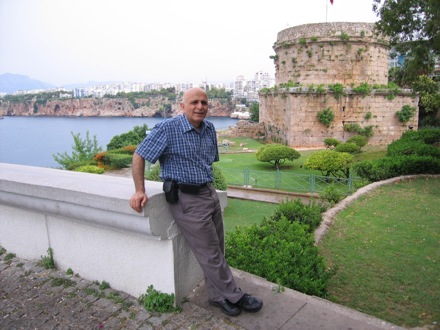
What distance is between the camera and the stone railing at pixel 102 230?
2.55m

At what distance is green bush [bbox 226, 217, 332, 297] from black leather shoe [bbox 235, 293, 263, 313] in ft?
2.25

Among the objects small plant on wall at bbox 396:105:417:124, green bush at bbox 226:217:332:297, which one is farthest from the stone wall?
green bush at bbox 226:217:332:297

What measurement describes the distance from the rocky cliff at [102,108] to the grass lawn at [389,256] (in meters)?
83.4

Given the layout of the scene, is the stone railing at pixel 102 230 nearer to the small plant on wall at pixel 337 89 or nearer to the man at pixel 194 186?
the man at pixel 194 186

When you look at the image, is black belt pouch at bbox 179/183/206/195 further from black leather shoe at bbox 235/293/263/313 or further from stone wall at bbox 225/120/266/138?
stone wall at bbox 225/120/266/138

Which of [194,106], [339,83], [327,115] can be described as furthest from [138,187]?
[339,83]

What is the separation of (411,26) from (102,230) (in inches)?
432

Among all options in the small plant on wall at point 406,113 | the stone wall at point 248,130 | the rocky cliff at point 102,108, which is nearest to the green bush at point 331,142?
the small plant on wall at point 406,113

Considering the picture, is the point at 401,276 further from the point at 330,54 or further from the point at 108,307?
the point at 330,54

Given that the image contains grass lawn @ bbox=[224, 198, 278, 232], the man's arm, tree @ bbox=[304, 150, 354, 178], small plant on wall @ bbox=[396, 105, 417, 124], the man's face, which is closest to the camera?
the man's arm

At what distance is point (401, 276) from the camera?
4988 mm

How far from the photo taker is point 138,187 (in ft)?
8.00

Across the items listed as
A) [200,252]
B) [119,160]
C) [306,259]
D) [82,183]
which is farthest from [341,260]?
[119,160]

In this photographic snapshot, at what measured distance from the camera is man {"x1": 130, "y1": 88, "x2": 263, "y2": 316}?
2600mm
